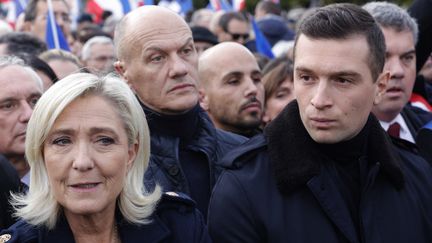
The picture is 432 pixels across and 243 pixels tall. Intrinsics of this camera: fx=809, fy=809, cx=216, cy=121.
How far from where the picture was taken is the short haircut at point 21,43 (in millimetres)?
7128

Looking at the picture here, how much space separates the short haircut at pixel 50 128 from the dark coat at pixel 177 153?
36 cm

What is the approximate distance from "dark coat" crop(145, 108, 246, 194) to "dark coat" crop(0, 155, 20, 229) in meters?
0.66

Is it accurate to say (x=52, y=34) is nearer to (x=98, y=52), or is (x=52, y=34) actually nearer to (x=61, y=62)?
(x=98, y=52)

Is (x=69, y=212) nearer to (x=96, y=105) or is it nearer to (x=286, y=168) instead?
(x=96, y=105)

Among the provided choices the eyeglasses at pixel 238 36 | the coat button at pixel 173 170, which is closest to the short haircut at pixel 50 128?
the coat button at pixel 173 170

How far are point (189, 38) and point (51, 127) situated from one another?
143 cm

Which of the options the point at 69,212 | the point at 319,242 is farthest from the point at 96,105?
the point at 319,242

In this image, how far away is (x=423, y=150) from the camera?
424 cm

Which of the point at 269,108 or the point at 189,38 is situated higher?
the point at 189,38

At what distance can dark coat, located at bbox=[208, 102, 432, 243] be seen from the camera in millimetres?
3277

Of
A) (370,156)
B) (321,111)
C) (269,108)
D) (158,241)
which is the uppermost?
(321,111)

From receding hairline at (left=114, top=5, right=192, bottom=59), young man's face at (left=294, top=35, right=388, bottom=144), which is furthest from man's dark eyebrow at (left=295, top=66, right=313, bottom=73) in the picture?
receding hairline at (left=114, top=5, right=192, bottom=59)

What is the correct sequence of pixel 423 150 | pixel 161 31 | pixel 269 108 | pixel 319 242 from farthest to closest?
1. pixel 269 108
2. pixel 161 31
3. pixel 423 150
4. pixel 319 242

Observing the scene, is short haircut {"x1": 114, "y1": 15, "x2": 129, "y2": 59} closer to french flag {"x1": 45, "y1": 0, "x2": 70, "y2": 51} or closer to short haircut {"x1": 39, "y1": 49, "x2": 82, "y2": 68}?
short haircut {"x1": 39, "y1": 49, "x2": 82, "y2": 68}
